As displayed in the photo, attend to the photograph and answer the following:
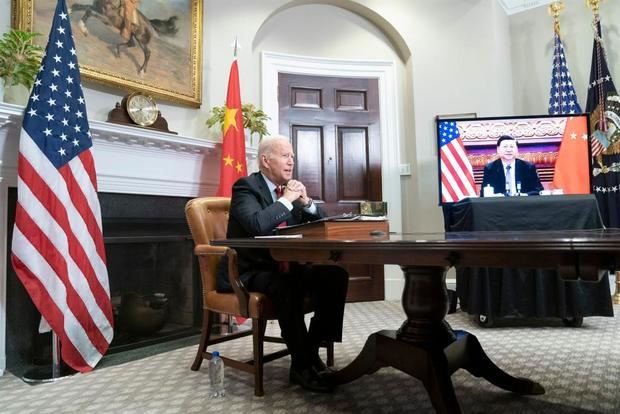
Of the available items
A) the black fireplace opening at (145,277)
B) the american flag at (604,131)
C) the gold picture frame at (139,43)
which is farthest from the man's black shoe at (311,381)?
the american flag at (604,131)

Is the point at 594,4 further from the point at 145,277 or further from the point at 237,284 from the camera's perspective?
the point at 145,277

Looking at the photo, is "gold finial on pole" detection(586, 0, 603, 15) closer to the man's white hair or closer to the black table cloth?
the black table cloth

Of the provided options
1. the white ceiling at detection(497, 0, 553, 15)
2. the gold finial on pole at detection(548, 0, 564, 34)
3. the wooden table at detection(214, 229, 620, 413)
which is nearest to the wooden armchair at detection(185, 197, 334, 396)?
the wooden table at detection(214, 229, 620, 413)

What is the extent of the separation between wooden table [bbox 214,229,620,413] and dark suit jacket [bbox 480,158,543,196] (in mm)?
2327

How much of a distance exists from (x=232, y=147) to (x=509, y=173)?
2.35 m

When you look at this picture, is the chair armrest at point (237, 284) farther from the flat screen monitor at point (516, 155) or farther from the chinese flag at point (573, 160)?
the chinese flag at point (573, 160)

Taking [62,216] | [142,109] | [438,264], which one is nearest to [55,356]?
[62,216]

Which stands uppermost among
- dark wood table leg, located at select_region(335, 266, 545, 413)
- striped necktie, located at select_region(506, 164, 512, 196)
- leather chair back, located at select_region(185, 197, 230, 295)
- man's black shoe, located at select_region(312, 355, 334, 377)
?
striped necktie, located at select_region(506, 164, 512, 196)

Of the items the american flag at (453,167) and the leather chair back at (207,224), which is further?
the american flag at (453,167)

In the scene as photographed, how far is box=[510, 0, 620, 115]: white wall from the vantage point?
465 centimetres

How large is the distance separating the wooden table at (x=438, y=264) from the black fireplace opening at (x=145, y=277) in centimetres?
146

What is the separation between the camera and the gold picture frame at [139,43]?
9.05ft

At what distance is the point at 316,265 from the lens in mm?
2158

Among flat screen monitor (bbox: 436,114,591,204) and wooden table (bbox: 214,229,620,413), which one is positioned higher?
flat screen monitor (bbox: 436,114,591,204)
